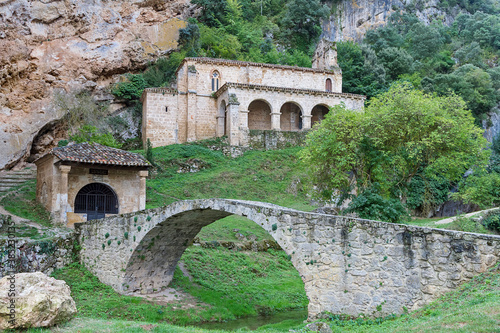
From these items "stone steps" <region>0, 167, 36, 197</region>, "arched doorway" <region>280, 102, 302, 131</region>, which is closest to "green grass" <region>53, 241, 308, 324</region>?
"stone steps" <region>0, 167, 36, 197</region>

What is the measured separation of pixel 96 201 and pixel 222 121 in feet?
80.2

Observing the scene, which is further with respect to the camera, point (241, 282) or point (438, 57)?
point (438, 57)

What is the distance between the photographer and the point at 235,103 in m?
44.3

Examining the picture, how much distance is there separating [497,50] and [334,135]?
6022cm

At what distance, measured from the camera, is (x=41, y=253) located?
19500mm

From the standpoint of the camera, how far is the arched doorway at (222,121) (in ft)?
155

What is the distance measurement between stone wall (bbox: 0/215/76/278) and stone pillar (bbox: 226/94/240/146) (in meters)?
23.7

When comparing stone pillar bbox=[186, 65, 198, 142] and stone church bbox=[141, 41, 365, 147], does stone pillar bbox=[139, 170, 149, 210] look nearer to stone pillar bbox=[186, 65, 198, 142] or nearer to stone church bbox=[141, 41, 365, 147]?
stone church bbox=[141, 41, 365, 147]

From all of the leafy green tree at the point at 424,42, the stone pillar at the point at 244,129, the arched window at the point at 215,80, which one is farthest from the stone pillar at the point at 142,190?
the leafy green tree at the point at 424,42

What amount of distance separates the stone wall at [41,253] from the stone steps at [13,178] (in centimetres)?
918

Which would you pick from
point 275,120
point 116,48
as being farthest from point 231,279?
point 116,48

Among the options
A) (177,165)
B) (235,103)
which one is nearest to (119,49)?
(235,103)

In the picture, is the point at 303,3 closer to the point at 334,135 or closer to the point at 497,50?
the point at 497,50

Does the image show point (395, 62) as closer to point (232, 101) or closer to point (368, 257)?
point (232, 101)
